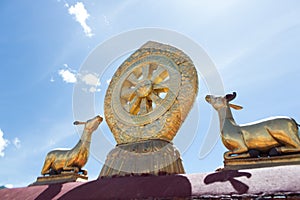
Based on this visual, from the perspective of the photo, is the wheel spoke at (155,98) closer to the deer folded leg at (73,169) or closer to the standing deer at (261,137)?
the standing deer at (261,137)

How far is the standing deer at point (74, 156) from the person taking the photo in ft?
18.5

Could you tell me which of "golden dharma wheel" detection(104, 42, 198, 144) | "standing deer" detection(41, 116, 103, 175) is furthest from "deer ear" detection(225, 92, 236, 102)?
"standing deer" detection(41, 116, 103, 175)

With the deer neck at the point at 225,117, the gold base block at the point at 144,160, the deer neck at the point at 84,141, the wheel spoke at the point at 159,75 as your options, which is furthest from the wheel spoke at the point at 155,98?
the deer neck at the point at 84,141

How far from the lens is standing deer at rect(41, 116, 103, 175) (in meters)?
5.64

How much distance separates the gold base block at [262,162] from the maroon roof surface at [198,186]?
18.5 inches

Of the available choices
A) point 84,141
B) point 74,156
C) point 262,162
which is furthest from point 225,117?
point 74,156

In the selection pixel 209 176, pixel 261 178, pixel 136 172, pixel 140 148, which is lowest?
pixel 261 178

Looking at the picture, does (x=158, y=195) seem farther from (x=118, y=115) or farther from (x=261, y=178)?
(x=118, y=115)

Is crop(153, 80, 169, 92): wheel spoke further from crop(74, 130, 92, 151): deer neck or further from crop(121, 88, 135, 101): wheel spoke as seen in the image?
crop(74, 130, 92, 151): deer neck

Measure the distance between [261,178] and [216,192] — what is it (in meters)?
0.51

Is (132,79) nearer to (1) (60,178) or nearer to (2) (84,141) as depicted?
(2) (84,141)

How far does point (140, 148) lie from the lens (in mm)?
5137

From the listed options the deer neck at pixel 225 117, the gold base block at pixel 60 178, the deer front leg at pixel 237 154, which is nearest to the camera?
the deer front leg at pixel 237 154

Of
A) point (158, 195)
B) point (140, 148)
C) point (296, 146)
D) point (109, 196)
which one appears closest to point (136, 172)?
point (140, 148)
